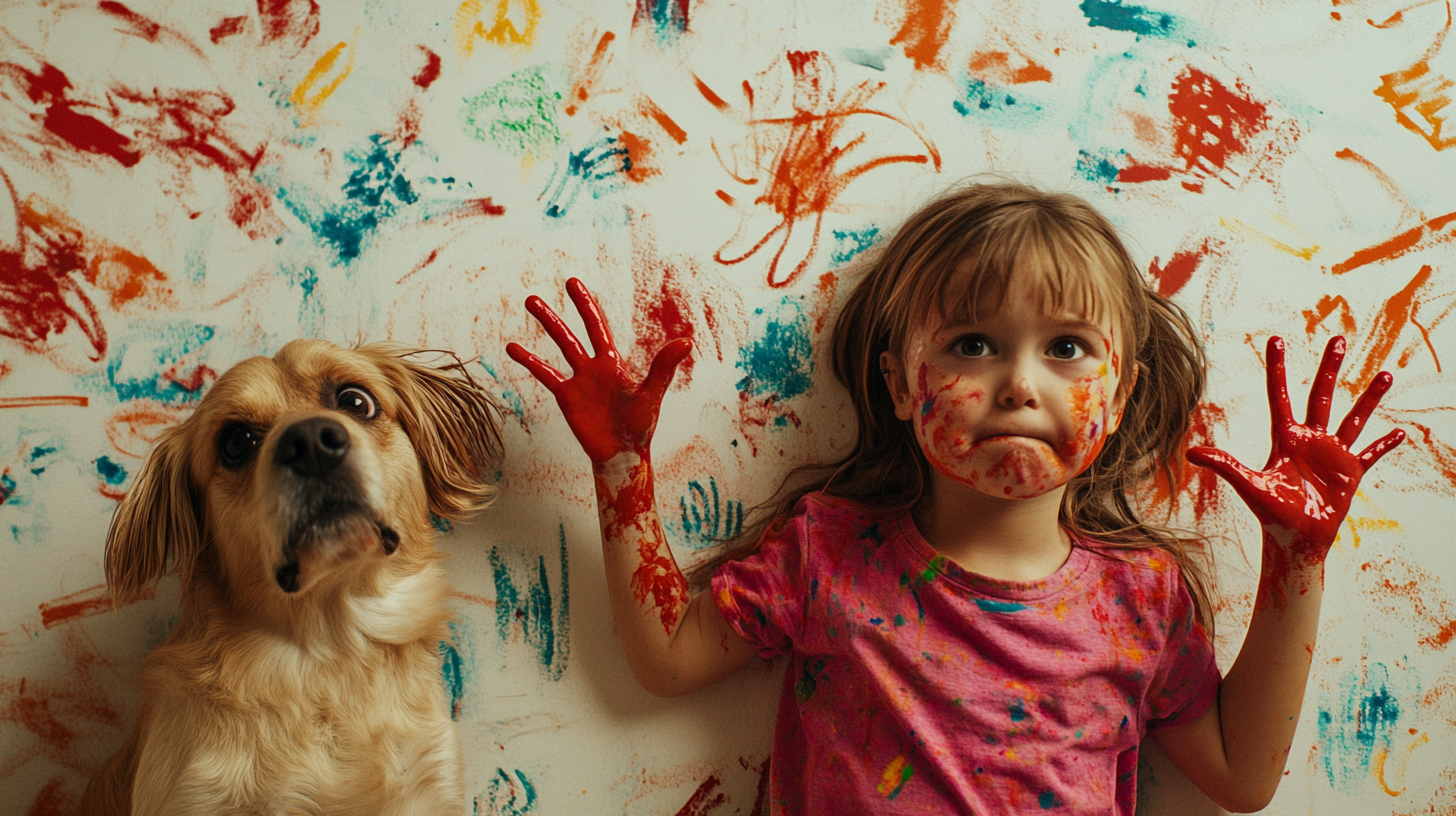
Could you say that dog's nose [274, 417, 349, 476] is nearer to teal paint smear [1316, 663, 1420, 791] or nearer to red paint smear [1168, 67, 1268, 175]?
red paint smear [1168, 67, 1268, 175]

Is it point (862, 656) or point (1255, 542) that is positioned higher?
point (1255, 542)

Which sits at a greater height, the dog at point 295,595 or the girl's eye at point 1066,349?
the girl's eye at point 1066,349

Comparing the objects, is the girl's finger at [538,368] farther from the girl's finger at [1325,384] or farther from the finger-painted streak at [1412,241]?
the finger-painted streak at [1412,241]

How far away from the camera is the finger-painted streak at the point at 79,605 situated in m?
1.27

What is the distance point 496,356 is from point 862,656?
2.26 ft

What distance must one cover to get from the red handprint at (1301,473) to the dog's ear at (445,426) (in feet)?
3.13

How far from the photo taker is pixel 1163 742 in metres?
1.26

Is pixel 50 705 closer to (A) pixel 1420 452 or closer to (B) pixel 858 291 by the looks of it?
(B) pixel 858 291

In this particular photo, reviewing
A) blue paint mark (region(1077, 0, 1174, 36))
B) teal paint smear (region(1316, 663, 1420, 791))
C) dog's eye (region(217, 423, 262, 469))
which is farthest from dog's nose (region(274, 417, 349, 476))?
teal paint smear (region(1316, 663, 1420, 791))

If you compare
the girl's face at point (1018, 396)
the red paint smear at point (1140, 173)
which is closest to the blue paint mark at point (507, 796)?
the girl's face at point (1018, 396)

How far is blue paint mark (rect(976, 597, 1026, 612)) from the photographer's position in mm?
1183

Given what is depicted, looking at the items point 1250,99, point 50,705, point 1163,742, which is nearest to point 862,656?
point 1163,742

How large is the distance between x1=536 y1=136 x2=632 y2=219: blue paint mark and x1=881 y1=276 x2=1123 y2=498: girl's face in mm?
551

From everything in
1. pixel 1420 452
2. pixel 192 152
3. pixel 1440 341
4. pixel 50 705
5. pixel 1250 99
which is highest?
pixel 1250 99
